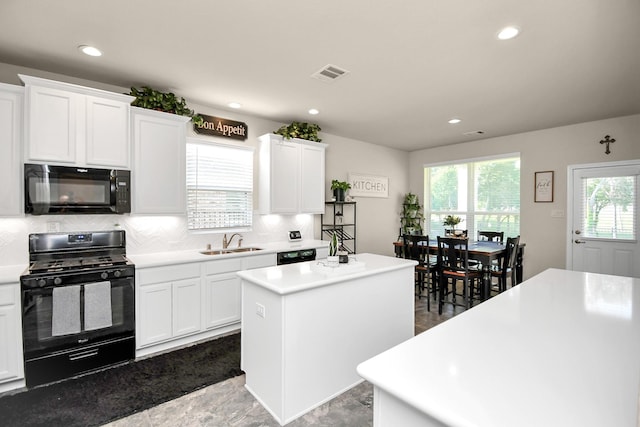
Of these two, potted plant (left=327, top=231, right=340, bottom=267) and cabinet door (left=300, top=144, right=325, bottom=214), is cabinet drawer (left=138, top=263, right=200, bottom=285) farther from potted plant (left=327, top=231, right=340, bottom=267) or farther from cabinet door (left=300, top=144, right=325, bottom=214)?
cabinet door (left=300, top=144, right=325, bottom=214)

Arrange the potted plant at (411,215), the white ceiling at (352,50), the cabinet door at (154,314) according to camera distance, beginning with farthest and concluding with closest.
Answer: the potted plant at (411,215) → the cabinet door at (154,314) → the white ceiling at (352,50)

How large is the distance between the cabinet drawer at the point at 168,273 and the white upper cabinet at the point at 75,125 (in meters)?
1.07

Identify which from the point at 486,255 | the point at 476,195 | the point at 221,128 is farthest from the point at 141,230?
the point at 476,195

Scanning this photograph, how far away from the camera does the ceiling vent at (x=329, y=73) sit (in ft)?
9.59

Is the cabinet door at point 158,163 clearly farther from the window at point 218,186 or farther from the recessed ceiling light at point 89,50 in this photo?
the recessed ceiling light at point 89,50

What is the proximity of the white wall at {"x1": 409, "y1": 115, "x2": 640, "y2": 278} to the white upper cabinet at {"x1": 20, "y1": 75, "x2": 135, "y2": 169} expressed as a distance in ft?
18.8

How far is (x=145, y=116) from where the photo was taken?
325cm

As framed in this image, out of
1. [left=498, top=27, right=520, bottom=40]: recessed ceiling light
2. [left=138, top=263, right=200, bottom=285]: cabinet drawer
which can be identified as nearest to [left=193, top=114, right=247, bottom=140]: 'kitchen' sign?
[left=138, top=263, right=200, bottom=285]: cabinet drawer

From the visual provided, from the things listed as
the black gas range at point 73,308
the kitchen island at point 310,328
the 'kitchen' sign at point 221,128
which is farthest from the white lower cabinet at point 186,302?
the 'kitchen' sign at point 221,128

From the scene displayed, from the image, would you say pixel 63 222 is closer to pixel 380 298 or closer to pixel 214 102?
pixel 214 102

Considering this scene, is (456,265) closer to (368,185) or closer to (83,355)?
(368,185)

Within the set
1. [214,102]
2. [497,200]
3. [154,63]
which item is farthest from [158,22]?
[497,200]

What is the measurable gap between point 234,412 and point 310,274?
1107 millimetres

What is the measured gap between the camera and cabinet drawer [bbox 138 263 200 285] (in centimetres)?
300
